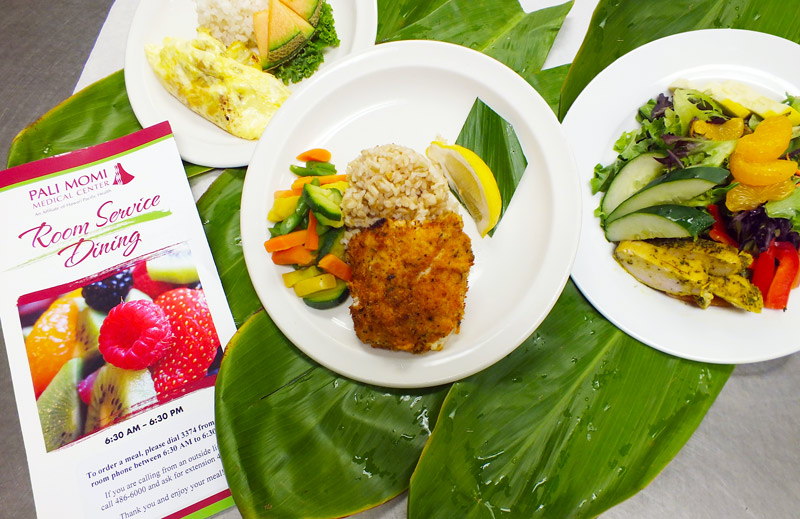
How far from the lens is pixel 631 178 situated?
6.46ft

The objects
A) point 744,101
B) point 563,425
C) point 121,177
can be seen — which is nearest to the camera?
point 563,425

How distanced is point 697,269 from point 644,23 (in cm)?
124

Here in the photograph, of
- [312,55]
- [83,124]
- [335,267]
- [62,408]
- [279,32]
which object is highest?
[279,32]

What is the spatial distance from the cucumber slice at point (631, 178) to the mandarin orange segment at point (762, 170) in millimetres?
270

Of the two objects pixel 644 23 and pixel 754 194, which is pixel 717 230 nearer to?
pixel 754 194

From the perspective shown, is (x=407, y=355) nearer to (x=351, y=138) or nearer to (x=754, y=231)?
(x=351, y=138)

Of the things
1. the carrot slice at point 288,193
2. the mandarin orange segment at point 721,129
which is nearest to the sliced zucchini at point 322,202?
the carrot slice at point 288,193

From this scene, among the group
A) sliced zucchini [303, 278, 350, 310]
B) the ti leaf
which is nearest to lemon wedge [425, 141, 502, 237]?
the ti leaf

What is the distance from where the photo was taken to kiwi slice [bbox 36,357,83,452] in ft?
6.44

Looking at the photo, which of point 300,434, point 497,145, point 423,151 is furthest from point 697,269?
point 300,434

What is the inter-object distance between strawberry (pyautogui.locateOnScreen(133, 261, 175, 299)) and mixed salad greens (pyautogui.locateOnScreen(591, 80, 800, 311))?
2.11 m

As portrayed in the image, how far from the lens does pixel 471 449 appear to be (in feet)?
6.00

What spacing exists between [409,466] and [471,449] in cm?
28

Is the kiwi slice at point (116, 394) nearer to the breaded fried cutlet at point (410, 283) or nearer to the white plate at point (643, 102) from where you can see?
the breaded fried cutlet at point (410, 283)
